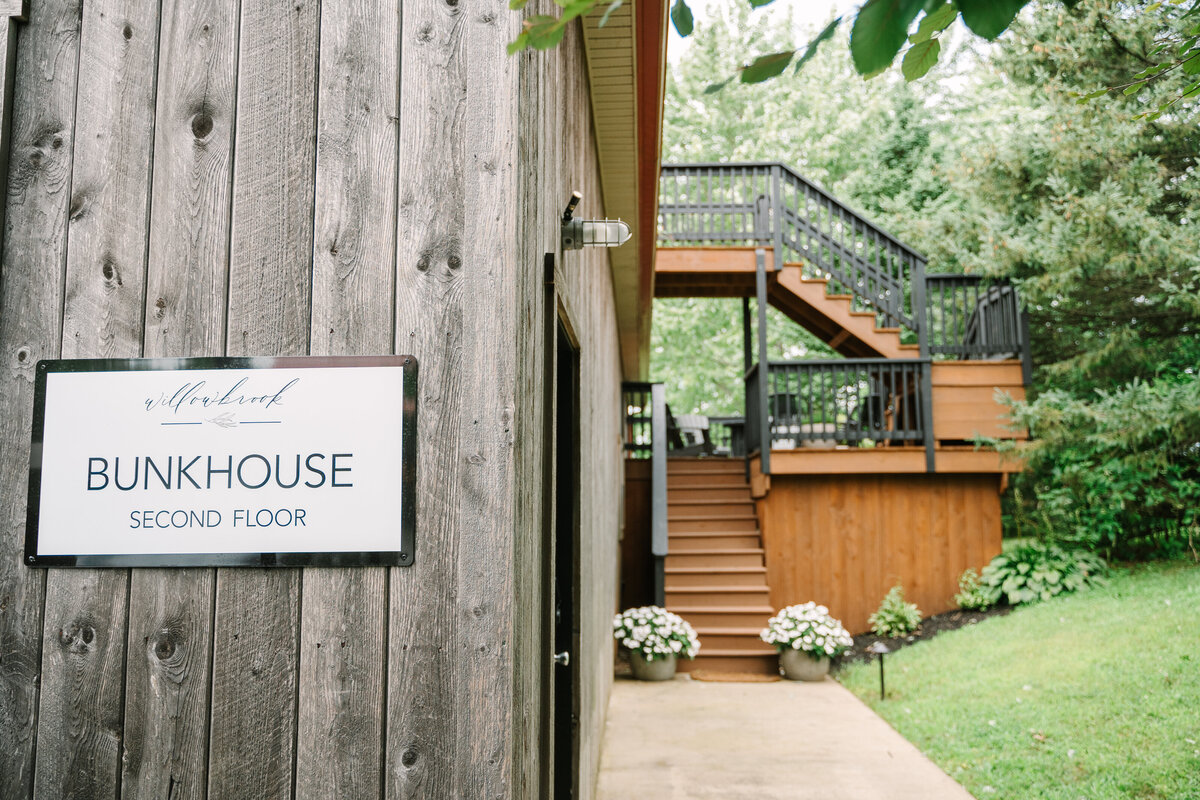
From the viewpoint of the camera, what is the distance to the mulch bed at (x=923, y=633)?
336 inches

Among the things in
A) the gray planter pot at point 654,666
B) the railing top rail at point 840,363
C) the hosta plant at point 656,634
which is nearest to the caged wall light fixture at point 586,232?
the hosta plant at point 656,634

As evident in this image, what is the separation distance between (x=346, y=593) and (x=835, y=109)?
64.6 feet

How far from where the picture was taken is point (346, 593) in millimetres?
1770

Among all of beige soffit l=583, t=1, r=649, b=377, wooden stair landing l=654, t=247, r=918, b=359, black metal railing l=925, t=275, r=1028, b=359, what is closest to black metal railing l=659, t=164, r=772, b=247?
wooden stair landing l=654, t=247, r=918, b=359

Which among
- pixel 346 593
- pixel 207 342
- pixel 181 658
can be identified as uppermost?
pixel 207 342

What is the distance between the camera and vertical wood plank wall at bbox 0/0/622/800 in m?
1.74

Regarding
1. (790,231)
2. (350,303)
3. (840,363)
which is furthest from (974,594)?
(350,303)

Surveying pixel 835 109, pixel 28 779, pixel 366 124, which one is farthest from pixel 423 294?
pixel 835 109

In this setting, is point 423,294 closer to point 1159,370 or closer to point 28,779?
point 28,779

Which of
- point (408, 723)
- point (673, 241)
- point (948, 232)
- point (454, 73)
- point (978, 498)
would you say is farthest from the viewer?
point (948, 232)

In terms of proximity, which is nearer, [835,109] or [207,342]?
[207,342]

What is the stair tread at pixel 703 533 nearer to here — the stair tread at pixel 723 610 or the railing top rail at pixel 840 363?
the stair tread at pixel 723 610

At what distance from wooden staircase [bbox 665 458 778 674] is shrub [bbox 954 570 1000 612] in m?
1.99

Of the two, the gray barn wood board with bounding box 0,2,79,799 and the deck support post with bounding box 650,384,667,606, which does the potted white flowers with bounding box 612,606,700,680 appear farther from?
the gray barn wood board with bounding box 0,2,79,799
